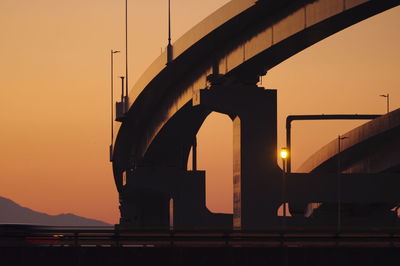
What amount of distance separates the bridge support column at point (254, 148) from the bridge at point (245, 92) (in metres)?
0.05

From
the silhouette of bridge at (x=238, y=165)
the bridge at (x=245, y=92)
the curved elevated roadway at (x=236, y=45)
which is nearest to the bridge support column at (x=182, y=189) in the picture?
the silhouette of bridge at (x=238, y=165)

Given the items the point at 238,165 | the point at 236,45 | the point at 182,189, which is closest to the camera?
the point at 236,45

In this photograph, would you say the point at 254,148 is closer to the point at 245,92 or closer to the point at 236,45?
the point at 245,92

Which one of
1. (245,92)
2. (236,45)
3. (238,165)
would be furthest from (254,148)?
(236,45)

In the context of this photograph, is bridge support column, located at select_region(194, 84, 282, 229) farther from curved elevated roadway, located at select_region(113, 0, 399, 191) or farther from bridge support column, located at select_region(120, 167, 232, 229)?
bridge support column, located at select_region(120, 167, 232, 229)

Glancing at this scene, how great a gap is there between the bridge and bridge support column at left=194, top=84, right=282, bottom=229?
48 mm

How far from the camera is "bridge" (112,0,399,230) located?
5086 centimetres

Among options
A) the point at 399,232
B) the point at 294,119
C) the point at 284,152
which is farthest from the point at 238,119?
the point at 294,119

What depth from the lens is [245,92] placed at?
198 ft

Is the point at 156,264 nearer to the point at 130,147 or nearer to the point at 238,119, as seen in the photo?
the point at 238,119

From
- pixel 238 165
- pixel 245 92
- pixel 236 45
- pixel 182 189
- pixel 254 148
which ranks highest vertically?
pixel 236 45

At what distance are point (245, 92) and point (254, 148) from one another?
2.75 meters

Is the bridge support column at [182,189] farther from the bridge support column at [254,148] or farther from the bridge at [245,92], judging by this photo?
the bridge support column at [254,148]

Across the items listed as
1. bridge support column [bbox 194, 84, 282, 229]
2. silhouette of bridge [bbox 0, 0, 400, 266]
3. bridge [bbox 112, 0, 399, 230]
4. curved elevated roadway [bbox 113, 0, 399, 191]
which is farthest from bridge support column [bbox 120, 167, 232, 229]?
bridge support column [bbox 194, 84, 282, 229]
